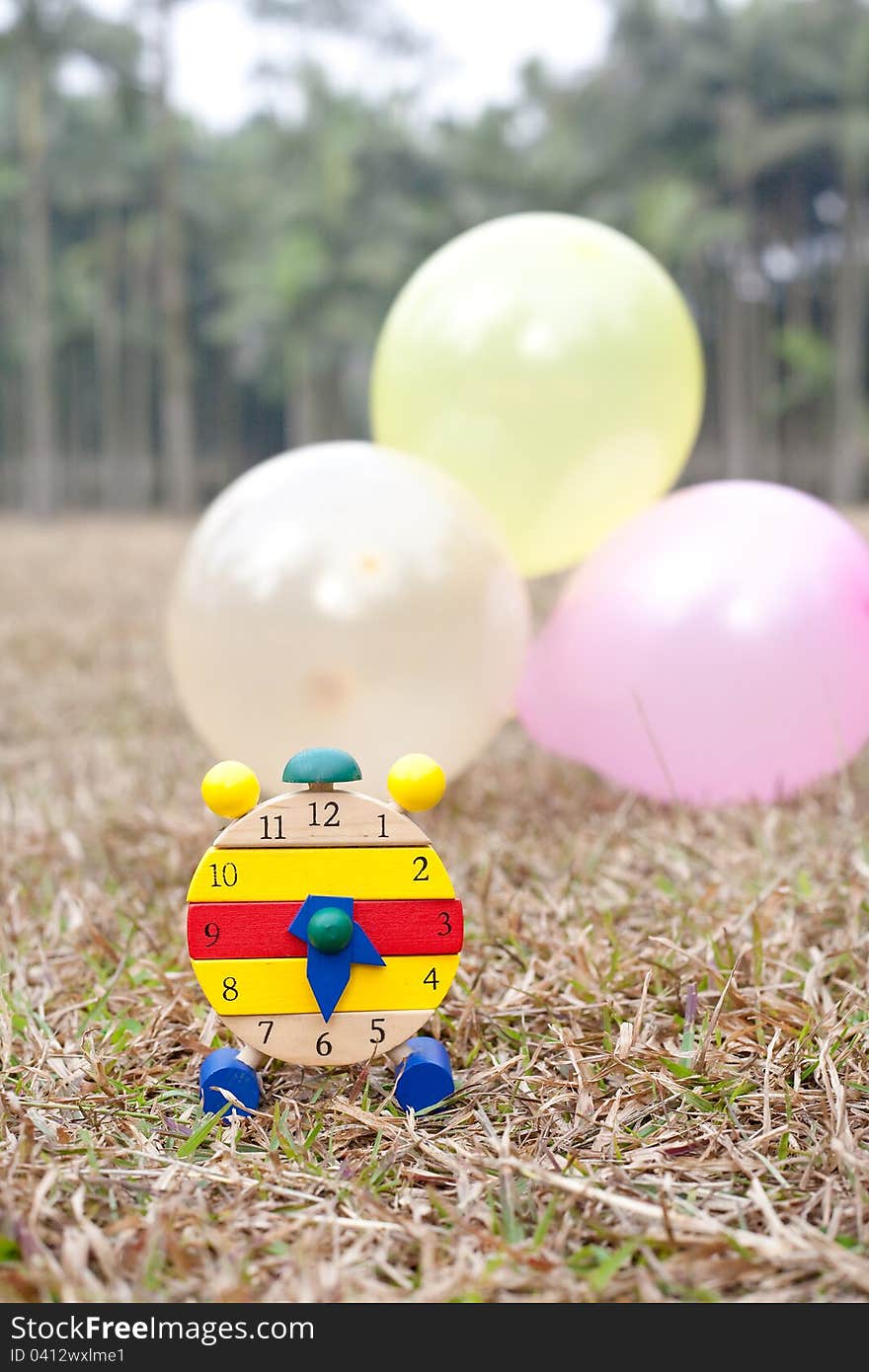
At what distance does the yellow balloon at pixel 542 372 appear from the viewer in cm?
221

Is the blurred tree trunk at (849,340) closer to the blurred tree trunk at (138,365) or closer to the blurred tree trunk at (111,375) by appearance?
the blurred tree trunk at (138,365)

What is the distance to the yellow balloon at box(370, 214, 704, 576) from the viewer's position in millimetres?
2205

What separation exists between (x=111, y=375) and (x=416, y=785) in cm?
2032

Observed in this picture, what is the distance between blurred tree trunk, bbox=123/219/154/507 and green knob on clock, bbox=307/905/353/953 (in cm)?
1841

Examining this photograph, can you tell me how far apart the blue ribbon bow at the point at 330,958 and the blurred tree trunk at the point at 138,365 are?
60.3 ft

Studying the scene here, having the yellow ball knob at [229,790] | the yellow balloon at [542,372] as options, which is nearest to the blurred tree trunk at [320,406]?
the yellow balloon at [542,372]

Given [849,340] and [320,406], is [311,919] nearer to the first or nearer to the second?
[849,340]

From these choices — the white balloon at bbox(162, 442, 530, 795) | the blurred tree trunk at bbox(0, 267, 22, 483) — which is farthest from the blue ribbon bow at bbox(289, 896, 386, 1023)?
the blurred tree trunk at bbox(0, 267, 22, 483)

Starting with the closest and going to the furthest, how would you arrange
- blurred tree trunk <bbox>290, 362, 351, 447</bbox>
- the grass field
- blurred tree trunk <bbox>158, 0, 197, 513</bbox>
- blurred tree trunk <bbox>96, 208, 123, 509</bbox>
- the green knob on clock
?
the grass field
the green knob on clock
blurred tree trunk <bbox>158, 0, 197, 513</bbox>
blurred tree trunk <bbox>290, 362, 351, 447</bbox>
blurred tree trunk <bbox>96, 208, 123, 509</bbox>

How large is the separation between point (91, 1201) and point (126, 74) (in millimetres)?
13205

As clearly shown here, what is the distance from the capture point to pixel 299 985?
1.12m

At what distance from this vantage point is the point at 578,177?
53.3 feet

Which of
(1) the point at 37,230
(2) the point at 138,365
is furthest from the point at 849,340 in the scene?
(2) the point at 138,365

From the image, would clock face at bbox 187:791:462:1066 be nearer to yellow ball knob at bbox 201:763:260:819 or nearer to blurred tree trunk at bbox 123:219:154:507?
yellow ball knob at bbox 201:763:260:819
